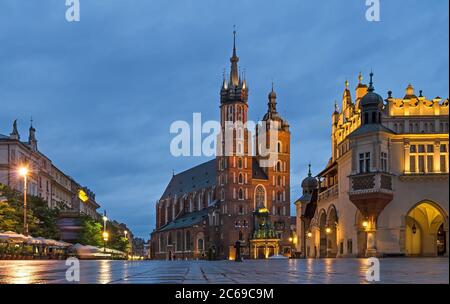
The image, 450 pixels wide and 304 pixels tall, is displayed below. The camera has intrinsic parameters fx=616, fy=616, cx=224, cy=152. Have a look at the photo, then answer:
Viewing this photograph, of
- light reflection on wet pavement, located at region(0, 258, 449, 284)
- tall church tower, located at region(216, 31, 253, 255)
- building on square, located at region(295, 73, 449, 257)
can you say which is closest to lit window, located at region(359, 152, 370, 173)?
building on square, located at region(295, 73, 449, 257)

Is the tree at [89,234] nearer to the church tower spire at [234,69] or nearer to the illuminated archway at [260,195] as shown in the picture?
the illuminated archway at [260,195]

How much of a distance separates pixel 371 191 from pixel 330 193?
1360 cm

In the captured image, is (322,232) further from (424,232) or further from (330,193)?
(424,232)

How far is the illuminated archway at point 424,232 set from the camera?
156ft

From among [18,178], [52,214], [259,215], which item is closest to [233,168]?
[259,215]

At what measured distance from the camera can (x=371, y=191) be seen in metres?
47.0

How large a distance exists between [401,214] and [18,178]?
191 ft

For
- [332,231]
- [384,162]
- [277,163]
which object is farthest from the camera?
[277,163]

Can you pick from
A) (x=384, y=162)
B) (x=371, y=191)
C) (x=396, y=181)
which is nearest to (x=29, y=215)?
(x=371, y=191)

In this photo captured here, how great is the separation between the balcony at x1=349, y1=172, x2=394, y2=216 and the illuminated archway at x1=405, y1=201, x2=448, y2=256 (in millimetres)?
2383

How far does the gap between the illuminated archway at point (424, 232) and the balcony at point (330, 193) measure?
10.1 metres

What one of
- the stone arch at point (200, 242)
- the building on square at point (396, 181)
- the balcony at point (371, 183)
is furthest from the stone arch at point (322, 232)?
the stone arch at point (200, 242)
